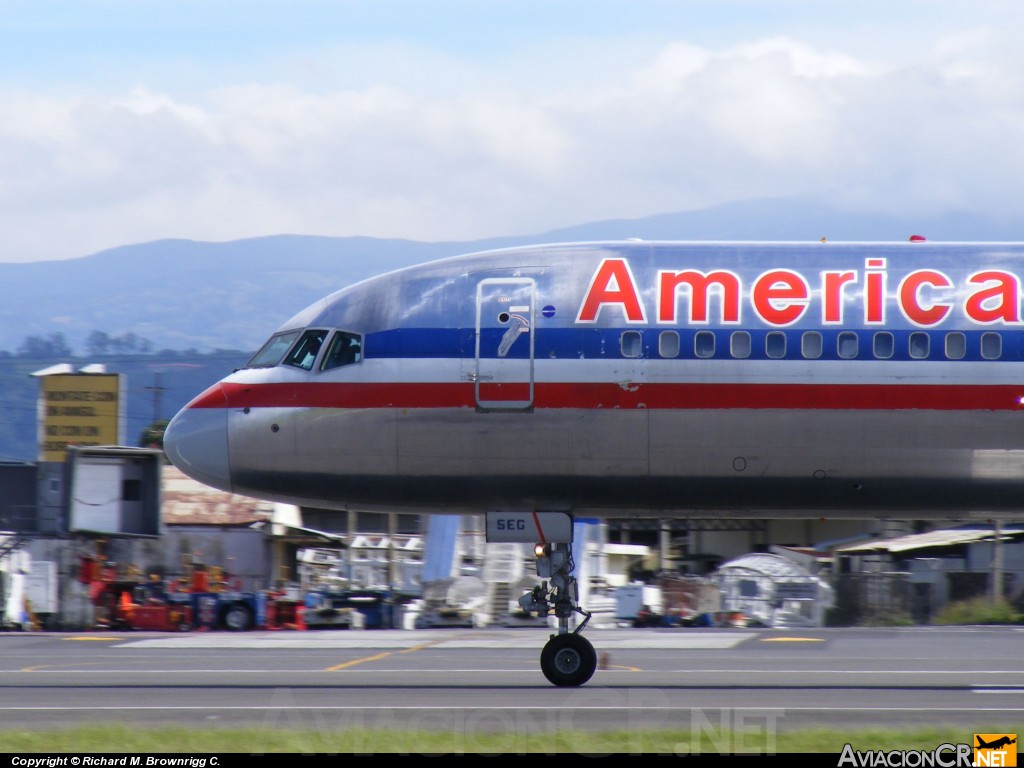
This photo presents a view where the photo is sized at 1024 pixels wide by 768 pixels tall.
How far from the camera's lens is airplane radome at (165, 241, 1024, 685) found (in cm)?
1580

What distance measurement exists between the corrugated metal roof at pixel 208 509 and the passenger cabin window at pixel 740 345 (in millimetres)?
33196

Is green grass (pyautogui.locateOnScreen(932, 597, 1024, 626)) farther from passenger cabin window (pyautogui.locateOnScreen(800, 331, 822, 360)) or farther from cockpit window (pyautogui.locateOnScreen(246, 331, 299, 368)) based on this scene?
cockpit window (pyautogui.locateOnScreen(246, 331, 299, 368))

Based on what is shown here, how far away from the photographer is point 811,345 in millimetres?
15875

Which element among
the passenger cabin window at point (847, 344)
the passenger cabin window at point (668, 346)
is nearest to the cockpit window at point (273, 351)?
the passenger cabin window at point (668, 346)

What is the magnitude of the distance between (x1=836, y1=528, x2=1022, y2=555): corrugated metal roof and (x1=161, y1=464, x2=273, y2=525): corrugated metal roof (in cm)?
2154

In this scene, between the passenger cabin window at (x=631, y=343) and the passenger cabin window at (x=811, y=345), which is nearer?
the passenger cabin window at (x=811, y=345)

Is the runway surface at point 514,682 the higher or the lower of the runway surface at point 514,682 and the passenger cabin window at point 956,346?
the lower

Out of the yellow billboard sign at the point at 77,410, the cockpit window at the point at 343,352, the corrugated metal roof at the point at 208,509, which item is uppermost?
the yellow billboard sign at the point at 77,410

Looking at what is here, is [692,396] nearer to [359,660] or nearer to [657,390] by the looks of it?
[657,390]

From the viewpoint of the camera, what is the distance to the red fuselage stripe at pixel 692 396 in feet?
51.5

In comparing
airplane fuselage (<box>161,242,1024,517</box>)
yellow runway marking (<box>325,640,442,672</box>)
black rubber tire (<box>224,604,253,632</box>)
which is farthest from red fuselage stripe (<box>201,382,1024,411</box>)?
black rubber tire (<box>224,604,253,632</box>)

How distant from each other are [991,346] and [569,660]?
6.23 meters

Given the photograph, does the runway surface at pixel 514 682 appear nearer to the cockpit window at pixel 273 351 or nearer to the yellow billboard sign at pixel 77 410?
the cockpit window at pixel 273 351

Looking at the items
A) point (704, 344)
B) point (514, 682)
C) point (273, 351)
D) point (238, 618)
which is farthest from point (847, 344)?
point (238, 618)
